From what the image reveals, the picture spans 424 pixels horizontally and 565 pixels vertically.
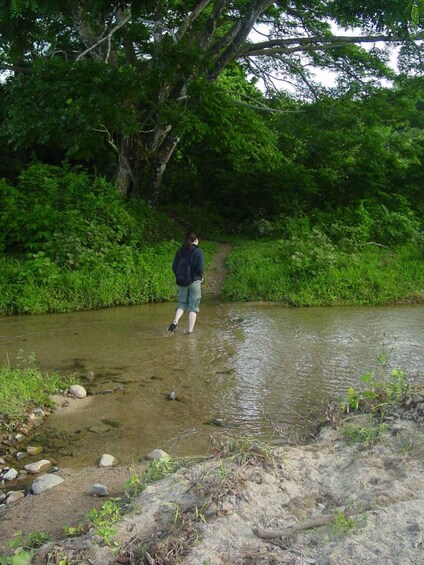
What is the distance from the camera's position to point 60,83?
45.0 feet

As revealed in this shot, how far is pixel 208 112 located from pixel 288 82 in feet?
18.0

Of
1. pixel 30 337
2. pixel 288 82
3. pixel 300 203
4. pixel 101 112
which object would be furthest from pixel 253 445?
pixel 288 82

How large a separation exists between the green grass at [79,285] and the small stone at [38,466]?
22.4 ft

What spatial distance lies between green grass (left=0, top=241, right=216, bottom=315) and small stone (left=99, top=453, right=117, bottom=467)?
23.0ft

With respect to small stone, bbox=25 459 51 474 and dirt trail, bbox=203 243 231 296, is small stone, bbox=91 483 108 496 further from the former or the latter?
dirt trail, bbox=203 243 231 296

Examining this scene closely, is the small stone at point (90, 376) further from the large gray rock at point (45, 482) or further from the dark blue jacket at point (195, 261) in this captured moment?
the dark blue jacket at point (195, 261)

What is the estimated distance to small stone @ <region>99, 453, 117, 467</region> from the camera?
16.7 ft

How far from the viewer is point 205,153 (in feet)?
69.5

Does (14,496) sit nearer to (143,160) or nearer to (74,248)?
(74,248)

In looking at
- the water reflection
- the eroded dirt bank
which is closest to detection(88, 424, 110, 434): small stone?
the water reflection

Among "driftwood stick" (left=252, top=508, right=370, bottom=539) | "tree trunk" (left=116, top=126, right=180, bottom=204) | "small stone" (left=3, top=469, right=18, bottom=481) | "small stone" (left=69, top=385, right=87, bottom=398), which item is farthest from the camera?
"tree trunk" (left=116, top=126, right=180, bottom=204)

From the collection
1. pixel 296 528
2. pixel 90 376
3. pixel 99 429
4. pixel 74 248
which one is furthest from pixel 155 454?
pixel 74 248

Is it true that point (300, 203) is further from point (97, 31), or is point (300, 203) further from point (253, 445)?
point (253, 445)

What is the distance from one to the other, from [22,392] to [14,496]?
194cm
